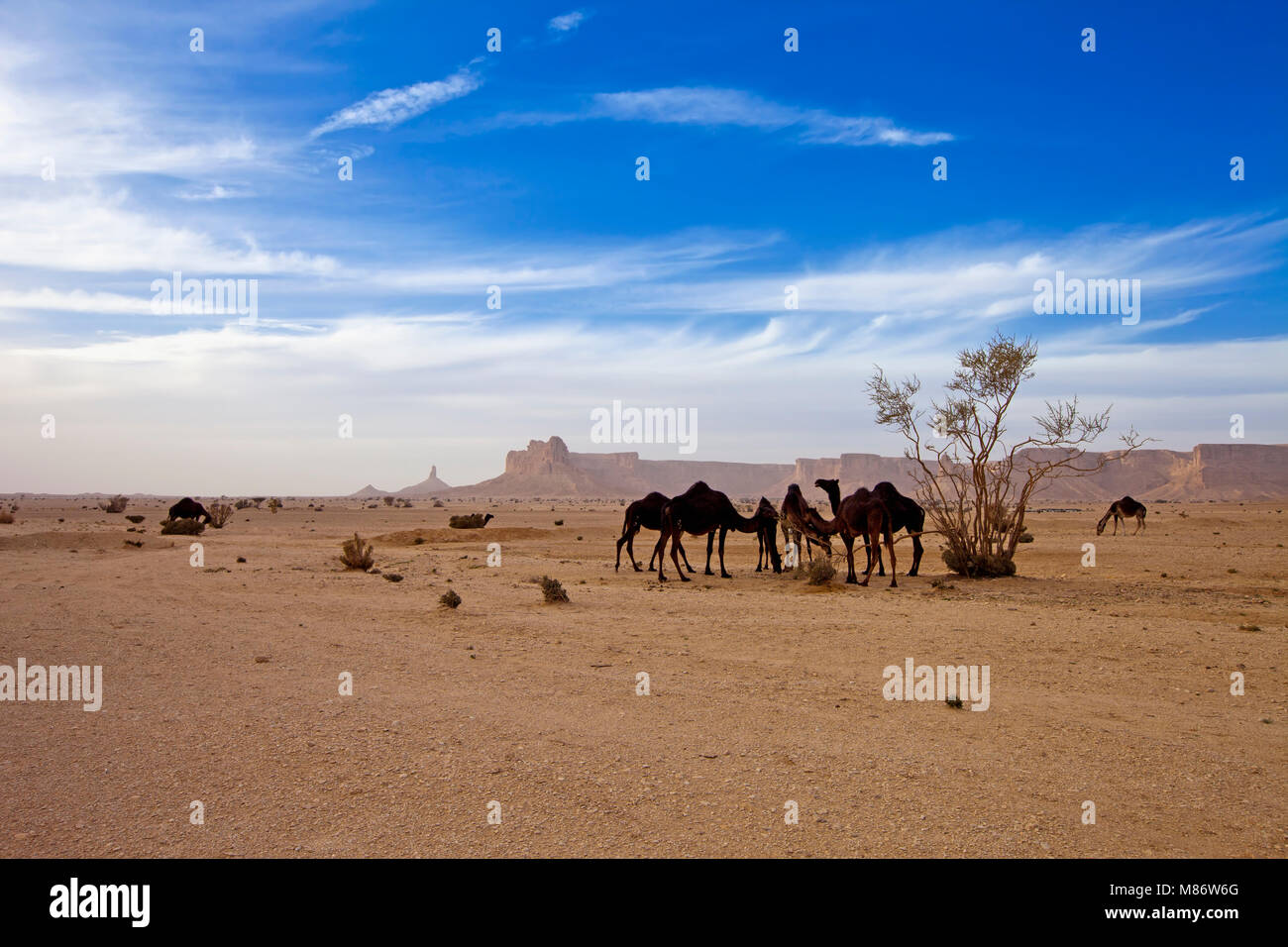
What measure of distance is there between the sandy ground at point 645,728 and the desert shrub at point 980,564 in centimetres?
313

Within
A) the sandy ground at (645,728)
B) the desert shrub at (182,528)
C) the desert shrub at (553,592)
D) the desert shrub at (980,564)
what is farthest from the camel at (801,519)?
the desert shrub at (182,528)

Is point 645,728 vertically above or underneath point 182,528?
underneath

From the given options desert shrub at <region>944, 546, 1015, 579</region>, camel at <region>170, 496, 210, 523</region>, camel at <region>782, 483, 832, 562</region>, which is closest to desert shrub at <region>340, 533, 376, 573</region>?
camel at <region>782, 483, 832, 562</region>

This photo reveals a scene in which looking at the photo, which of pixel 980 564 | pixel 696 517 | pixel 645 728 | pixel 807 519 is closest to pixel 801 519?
pixel 807 519

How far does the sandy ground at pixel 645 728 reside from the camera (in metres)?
5.52

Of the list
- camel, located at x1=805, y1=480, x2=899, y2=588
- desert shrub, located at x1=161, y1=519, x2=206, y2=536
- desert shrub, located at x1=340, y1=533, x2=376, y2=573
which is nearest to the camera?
camel, located at x1=805, y1=480, x2=899, y2=588

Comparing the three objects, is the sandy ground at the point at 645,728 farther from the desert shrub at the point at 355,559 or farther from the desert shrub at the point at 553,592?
the desert shrub at the point at 355,559

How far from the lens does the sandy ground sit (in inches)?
217

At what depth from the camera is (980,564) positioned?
68.3 ft

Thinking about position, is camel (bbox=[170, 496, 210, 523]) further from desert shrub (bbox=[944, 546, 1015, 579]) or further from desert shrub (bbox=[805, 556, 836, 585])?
desert shrub (bbox=[944, 546, 1015, 579])

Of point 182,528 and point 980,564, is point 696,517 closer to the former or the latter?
point 980,564

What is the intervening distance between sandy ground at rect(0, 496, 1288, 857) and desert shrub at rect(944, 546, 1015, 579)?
3.13 metres

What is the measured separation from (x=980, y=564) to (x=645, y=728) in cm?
1556

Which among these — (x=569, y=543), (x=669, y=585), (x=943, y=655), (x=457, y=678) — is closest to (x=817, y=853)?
(x=457, y=678)
